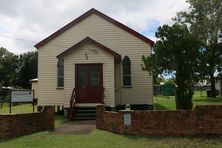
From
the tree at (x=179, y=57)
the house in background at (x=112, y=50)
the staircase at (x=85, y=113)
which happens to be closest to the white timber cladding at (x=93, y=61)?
the house in background at (x=112, y=50)

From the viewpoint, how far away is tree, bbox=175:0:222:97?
46062mm

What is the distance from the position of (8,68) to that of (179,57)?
63995mm

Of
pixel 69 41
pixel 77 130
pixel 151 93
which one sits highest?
pixel 69 41

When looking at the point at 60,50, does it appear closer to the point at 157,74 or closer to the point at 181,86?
the point at 157,74

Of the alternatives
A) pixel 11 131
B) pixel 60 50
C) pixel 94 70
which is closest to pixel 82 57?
pixel 94 70

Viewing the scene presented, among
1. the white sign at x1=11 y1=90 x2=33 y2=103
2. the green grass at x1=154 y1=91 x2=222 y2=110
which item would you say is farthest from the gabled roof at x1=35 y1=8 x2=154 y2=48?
the white sign at x1=11 y1=90 x2=33 y2=103

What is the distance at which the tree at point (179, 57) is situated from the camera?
18297 millimetres

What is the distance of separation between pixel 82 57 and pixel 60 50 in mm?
3477

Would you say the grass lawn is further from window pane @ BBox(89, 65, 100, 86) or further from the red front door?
window pane @ BBox(89, 65, 100, 86)

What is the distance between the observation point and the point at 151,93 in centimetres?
2525

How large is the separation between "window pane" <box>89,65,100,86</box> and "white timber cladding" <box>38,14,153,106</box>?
248 centimetres

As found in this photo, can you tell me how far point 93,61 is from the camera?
2269 cm

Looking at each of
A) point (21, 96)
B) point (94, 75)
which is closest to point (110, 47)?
point (94, 75)

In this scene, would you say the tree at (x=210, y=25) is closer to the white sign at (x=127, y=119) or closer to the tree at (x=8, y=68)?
the white sign at (x=127, y=119)
